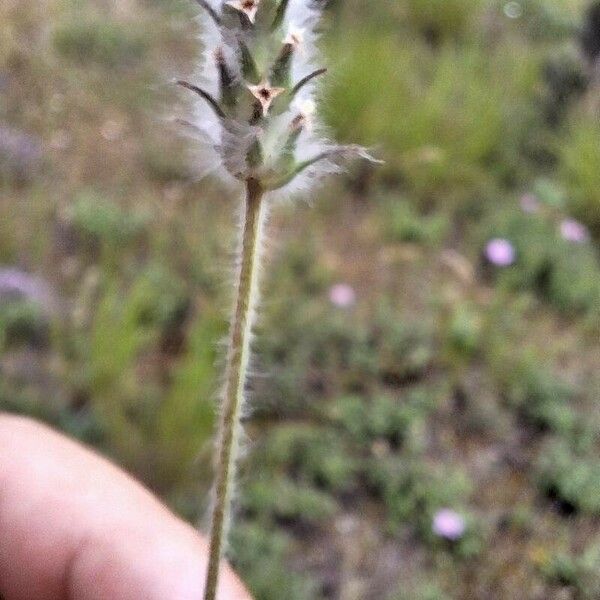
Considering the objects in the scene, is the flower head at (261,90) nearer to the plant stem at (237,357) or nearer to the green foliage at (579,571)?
the plant stem at (237,357)

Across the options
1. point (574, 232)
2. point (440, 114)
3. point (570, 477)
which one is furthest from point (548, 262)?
point (570, 477)

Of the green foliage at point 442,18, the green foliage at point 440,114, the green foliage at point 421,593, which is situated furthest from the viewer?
the green foliage at point 442,18

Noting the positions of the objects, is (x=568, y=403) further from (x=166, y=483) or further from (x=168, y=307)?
(x=168, y=307)

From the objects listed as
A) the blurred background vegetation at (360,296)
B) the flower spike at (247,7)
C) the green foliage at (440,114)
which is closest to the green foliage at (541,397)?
the blurred background vegetation at (360,296)

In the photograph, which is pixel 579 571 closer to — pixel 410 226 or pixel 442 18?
pixel 410 226

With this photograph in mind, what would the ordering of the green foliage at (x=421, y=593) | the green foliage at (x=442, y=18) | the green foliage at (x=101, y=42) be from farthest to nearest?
1. the green foliage at (x=442, y=18)
2. the green foliage at (x=101, y=42)
3. the green foliage at (x=421, y=593)
